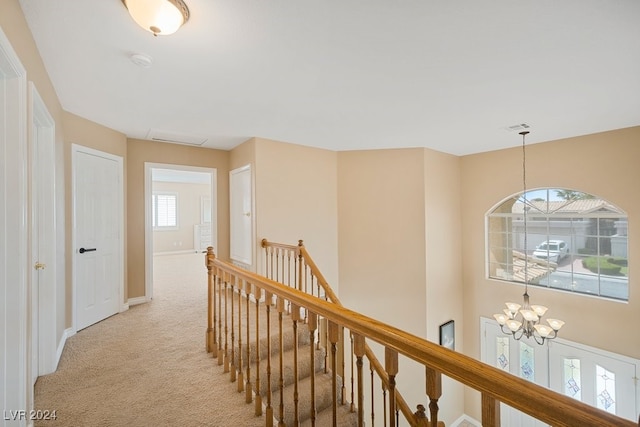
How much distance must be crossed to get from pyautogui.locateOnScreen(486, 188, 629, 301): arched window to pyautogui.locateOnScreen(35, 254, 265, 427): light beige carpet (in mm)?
4538

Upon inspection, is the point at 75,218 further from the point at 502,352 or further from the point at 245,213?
the point at 502,352

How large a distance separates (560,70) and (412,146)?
7.60 ft

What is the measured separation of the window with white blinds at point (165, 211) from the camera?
27.3ft

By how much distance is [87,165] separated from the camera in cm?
321

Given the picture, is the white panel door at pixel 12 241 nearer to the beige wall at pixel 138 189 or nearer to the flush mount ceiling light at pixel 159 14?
the flush mount ceiling light at pixel 159 14

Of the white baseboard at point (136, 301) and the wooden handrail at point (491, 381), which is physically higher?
the wooden handrail at point (491, 381)

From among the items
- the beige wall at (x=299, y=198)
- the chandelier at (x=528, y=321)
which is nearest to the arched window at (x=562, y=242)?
the chandelier at (x=528, y=321)

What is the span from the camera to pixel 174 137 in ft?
12.8

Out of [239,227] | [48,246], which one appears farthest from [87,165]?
[239,227]

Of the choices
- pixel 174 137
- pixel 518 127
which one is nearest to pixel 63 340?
pixel 174 137

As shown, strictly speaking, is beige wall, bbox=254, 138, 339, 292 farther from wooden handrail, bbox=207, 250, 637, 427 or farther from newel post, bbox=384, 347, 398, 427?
newel post, bbox=384, 347, 398, 427

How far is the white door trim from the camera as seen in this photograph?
138 cm

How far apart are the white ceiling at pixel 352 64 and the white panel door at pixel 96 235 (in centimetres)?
55

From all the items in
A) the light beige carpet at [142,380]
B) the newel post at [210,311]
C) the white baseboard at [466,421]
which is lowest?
the white baseboard at [466,421]
